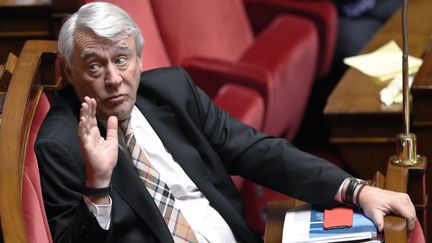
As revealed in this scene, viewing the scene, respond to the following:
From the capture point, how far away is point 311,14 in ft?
8.70

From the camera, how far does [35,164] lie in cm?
132

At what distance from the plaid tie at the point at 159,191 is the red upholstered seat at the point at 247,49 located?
0.76 meters

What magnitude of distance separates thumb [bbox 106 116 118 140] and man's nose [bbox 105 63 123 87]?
73 millimetres

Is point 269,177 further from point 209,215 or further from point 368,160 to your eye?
point 368,160

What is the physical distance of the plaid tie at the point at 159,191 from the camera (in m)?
1.40

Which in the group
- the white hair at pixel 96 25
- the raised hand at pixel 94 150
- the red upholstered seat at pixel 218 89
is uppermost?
the white hair at pixel 96 25

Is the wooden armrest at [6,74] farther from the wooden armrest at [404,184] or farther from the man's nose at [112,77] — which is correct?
the wooden armrest at [404,184]

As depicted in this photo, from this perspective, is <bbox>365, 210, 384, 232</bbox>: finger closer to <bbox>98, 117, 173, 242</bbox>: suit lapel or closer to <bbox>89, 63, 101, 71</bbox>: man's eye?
<bbox>98, 117, 173, 242</bbox>: suit lapel

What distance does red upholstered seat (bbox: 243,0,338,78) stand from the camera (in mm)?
2654

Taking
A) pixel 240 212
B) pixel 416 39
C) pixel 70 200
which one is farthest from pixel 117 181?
pixel 416 39

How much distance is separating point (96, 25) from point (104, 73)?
2.6 inches

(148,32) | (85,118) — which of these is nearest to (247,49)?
(148,32)

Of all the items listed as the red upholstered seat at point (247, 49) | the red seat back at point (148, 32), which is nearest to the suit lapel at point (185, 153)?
the red seat back at point (148, 32)

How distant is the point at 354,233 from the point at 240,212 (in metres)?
0.25
